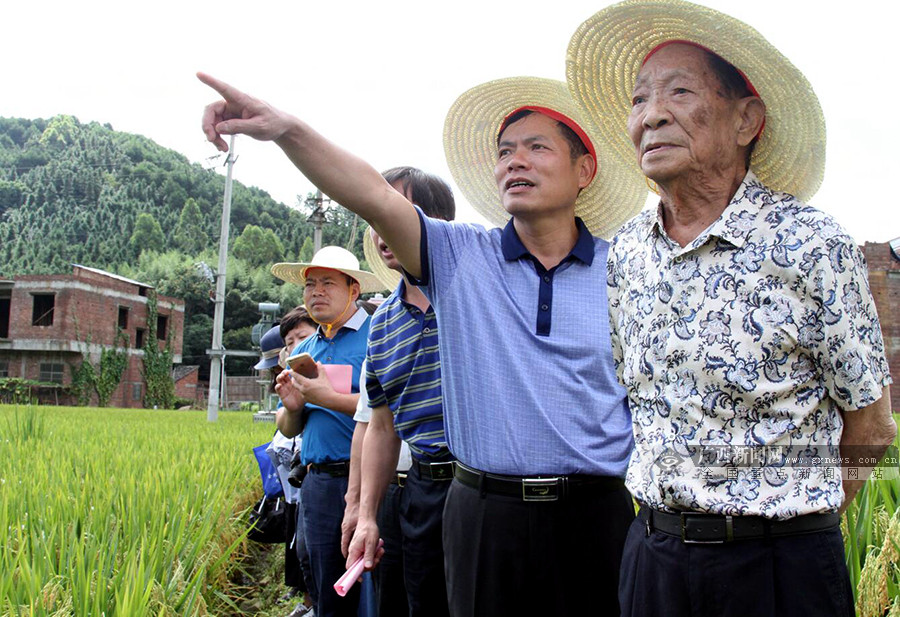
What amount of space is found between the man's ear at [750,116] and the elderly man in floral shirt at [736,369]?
14 mm

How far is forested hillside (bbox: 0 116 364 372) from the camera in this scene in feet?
191

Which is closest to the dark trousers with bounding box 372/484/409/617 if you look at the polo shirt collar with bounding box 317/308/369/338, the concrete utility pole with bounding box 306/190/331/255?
the polo shirt collar with bounding box 317/308/369/338

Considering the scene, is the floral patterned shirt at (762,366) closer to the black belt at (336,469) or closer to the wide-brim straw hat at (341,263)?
the black belt at (336,469)

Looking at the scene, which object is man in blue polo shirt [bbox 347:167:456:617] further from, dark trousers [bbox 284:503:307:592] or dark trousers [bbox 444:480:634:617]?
dark trousers [bbox 284:503:307:592]

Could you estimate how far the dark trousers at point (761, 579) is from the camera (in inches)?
48.0

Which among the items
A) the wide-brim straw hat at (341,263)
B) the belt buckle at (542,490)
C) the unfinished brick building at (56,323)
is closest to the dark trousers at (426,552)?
the belt buckle at (542,490)

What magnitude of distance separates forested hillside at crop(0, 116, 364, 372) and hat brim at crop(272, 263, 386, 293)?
4541 centimetres

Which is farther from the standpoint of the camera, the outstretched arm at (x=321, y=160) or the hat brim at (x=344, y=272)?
the hat brim at (x=344, y=272)

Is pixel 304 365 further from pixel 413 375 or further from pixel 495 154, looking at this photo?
pixel 495 154

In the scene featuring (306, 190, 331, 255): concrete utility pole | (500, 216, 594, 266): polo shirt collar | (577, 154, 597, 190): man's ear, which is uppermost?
(306, 190, 331, 255): concrete utility pole

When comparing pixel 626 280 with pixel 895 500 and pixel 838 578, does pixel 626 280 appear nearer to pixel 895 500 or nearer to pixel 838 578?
pixel 838 578

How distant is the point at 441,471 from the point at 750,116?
120 centimetres

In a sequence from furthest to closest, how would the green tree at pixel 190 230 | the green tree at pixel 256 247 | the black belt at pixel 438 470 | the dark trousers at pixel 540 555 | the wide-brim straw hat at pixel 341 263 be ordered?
the green tree at pixel 190 230 < the green tree at pixel 256 247 < the wide-brim straw hat at pixel 341 263 < the black belt at pixel 438 470 < the dark trousers at pixel 540 555

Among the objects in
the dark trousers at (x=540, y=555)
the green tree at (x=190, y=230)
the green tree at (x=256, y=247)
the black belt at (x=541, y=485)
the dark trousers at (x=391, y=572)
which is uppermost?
the green tree at (x=190, y=230)
